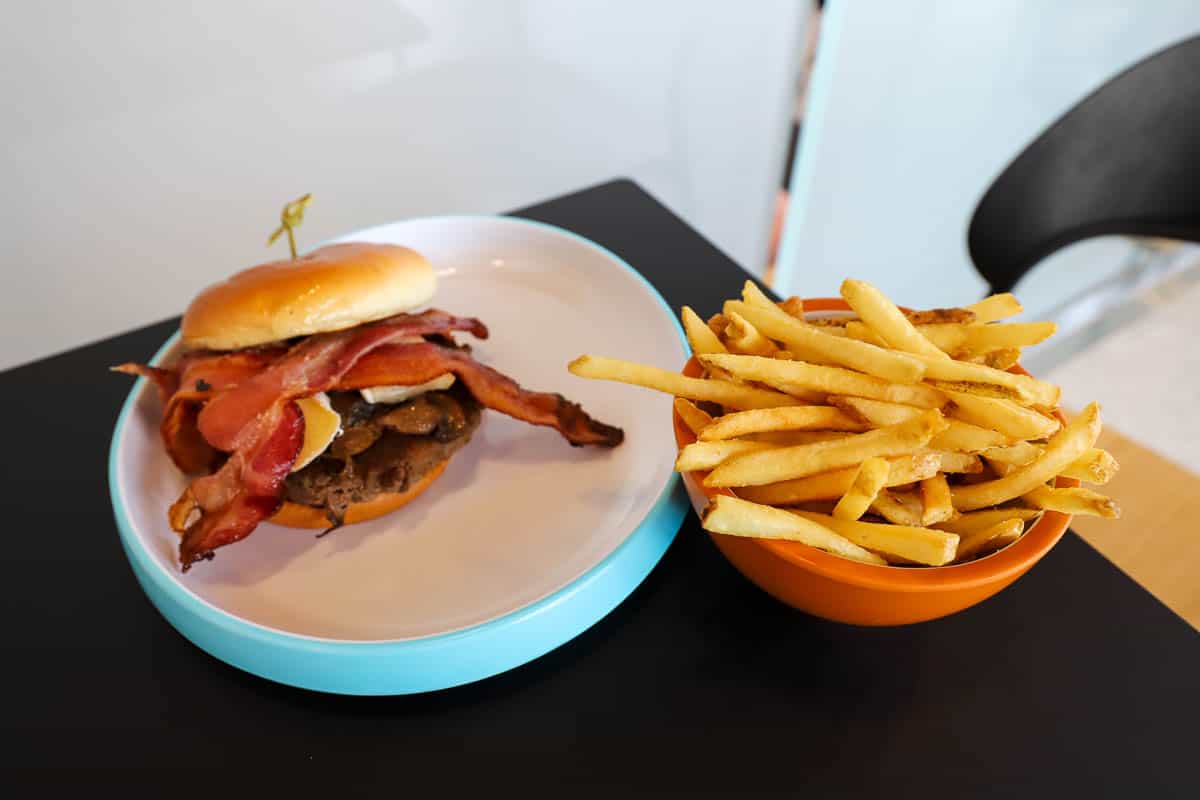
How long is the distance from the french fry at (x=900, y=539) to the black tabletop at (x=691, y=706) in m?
0.28

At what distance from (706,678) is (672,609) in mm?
117

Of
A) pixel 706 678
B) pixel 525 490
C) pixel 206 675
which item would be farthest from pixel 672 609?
pixel 206 675

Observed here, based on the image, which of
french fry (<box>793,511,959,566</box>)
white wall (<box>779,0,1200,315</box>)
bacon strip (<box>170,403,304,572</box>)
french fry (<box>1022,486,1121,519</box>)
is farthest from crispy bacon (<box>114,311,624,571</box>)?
white wall (<box>779,0,1200,315</box>)

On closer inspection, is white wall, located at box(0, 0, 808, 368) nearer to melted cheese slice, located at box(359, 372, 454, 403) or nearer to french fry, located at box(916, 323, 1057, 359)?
melted cheese slice, located at box(359, 372, 454, 403)

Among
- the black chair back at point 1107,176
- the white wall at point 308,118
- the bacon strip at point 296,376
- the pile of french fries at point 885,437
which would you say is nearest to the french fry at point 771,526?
the pile of french fries at point 885,437

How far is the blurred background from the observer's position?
211cm

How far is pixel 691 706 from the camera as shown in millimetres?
950

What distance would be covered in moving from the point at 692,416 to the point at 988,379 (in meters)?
0.34

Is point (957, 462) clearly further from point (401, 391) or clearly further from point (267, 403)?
point (267, 403)

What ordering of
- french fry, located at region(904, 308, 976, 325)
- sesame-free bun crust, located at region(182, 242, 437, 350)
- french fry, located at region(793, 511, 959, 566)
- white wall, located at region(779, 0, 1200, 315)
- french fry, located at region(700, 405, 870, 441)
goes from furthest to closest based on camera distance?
white wall, located at region(779, 0, 1200, 315) < sesame-free bun crust, located at region(182, 242, 437, 350) < french fry, located at region(904, 308, 976, 325) < french fry, located at region(700, 405, 870, 441) < french fry, located at region(793, 511, 959, 566)

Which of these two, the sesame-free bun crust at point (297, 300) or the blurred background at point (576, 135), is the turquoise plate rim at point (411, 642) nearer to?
the sesame-free bun crust at point (297, 300)

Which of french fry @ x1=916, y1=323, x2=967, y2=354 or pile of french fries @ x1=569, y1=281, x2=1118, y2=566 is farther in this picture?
french fry @ x1=916, y1=323, x2=967, y2=354

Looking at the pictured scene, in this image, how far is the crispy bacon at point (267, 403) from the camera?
114 cm

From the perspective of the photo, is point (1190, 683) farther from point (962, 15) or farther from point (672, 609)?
point (962, 15)
